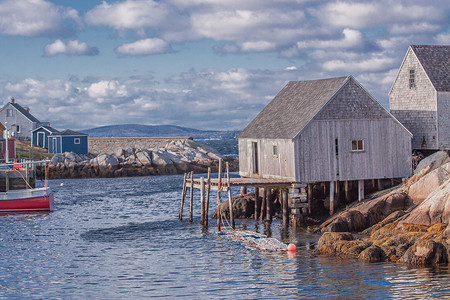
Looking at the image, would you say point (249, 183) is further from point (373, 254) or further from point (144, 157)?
point (144, 157)

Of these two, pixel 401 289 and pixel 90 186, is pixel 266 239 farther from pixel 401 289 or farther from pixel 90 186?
pixel 90 186

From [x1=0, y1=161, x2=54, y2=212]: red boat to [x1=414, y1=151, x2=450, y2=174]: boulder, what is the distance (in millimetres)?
24964

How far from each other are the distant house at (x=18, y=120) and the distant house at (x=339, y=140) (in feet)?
226

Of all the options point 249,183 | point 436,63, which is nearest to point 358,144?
point 249,183

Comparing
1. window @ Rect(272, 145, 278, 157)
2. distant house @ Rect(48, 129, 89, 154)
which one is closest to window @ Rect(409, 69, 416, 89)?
window @ Rect(272, 145, 278, 157)

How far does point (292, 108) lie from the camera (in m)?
38.1

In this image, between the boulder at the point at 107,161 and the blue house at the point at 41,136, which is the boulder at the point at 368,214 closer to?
the boulder at the point at 107,161

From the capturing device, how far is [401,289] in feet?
66.6

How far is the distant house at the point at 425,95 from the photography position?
3855cm

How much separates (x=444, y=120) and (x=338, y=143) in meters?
7.38

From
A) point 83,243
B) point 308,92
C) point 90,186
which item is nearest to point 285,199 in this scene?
point 308,92

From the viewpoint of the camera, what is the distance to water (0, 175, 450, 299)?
69.4 feet

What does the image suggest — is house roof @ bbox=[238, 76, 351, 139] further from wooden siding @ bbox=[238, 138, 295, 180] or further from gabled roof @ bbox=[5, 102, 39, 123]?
gabled roof @ bbox=[5, 102, 39, 123]

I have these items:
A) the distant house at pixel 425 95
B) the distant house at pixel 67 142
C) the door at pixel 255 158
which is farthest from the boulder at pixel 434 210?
the distant house at pixel 67 142
